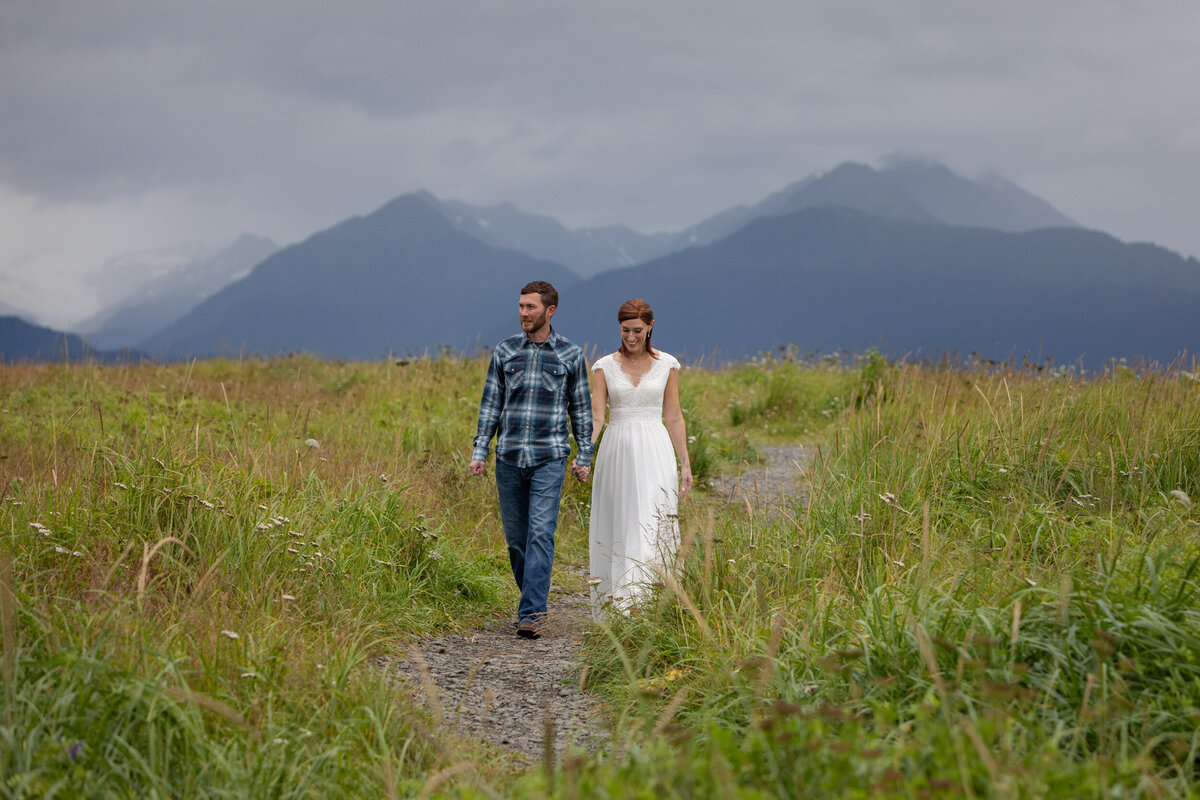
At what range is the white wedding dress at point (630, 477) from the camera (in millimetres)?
5648

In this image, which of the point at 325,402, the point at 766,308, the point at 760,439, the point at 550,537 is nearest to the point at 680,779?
the point at 550,537

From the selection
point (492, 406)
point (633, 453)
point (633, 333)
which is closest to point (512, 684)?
point (633, 453)

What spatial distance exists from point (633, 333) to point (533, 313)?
707 mm

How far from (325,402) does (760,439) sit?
269 inches

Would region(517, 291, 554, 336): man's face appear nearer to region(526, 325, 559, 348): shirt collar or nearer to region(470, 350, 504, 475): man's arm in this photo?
region(526, 325, 559, 348): shirt collar

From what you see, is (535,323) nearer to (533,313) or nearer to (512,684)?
(533,313)

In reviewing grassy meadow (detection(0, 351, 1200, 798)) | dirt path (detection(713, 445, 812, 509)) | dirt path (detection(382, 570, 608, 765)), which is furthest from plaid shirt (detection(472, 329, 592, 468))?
dirt path (detection(713, 445, 812, 509))

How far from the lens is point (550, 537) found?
5.51m

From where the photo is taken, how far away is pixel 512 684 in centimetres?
443

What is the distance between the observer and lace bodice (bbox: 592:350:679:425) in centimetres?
576

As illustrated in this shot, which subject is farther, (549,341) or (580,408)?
(580,408)

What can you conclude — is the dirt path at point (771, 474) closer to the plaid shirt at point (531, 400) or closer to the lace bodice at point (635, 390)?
the lace bodice at point (635, 390)

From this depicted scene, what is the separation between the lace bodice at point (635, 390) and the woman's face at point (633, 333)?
0.61ft

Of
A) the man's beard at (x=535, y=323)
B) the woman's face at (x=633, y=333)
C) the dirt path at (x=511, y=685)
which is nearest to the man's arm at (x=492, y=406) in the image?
the man's beard at (x=535, y=323)
